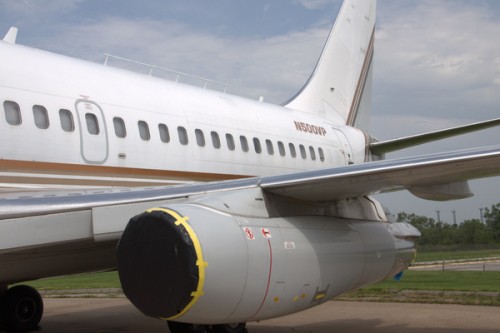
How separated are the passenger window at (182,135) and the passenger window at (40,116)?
206 centimetres

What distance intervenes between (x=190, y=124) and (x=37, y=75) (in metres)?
2.37

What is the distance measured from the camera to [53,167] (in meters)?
6.44

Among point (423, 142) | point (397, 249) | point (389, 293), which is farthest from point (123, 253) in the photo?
point (389, 293)

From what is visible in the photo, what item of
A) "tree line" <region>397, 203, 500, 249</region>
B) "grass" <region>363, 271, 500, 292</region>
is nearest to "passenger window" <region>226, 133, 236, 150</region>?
"grass" <region>363, 271, 500, 292</region>

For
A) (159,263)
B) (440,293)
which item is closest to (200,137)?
(159,263)

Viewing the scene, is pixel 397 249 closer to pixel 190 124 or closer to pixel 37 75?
pixel 190 124

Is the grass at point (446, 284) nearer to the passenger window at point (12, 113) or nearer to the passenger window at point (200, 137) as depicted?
the passenger window at point (200, 137)

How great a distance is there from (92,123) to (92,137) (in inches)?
6.4

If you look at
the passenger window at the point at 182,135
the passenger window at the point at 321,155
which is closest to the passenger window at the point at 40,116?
the passenger window at the point at 182,135

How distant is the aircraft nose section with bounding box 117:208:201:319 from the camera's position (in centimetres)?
492

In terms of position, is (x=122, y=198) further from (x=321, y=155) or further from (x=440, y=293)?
(x=440, y=293)

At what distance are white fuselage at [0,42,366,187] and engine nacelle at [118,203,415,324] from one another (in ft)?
5.26

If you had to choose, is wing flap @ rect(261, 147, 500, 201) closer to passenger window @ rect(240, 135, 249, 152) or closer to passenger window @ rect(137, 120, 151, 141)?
passenger window @ rect(137, 120, 151, 141)

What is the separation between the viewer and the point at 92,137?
278 inches
